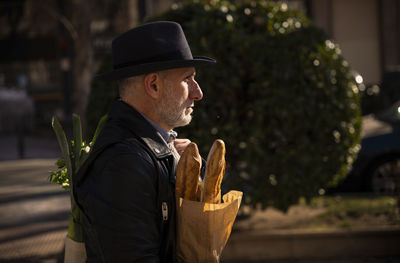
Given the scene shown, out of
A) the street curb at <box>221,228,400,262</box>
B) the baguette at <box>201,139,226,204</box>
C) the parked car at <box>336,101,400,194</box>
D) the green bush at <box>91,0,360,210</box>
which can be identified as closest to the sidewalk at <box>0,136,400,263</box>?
the street curb at <box>221,228,400,262</box>

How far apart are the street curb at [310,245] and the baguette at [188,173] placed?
4.01 metres

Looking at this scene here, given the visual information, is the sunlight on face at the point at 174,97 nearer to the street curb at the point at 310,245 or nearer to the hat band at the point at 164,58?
the hat band at the point at 164,58

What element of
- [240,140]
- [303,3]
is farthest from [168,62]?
[303,3]

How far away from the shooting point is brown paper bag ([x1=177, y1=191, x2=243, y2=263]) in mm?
1839

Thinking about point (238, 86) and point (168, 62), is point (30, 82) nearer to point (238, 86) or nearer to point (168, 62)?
point (238, 86)

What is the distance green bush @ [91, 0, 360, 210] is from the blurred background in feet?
0.78

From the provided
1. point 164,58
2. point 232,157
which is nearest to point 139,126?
point 164,58

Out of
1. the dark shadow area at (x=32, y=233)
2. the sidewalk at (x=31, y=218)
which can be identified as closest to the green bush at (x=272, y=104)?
the sidewalk at (x=31, y=218)

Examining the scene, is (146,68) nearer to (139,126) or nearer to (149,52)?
(149,52)

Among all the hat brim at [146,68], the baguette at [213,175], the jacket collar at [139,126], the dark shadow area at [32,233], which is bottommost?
the dark shadow area at [32,233]

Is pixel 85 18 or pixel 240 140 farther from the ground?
pixel 85 18

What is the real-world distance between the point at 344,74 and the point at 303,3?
2253cm

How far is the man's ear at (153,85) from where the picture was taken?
2.00 m

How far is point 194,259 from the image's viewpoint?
1871 mm
